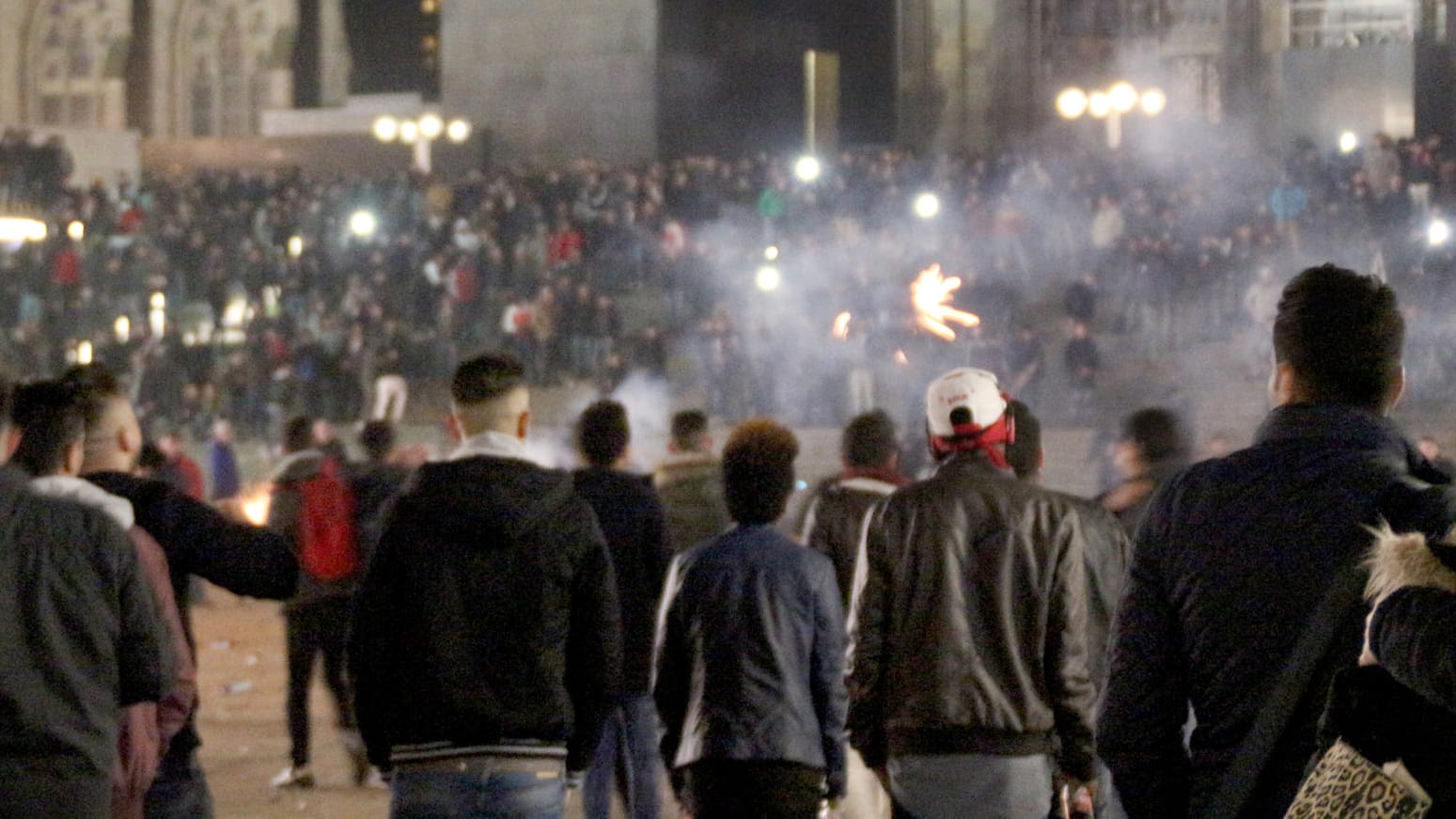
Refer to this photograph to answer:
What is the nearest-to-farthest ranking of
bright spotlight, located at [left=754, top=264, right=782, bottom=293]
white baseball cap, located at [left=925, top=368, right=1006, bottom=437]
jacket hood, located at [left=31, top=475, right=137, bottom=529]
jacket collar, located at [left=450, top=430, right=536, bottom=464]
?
1. jacket hood, located at [left=31, top=475, right=137, bottom=529]
2. jacket collar, located at [left=450, top=430, right=536, bottom=464]
3. white baseball cap, located at [left=925, top=368, right=1006, bottom=437]
4. bright spotlight, located at [left=754, top=264, right=782, bottom=293]

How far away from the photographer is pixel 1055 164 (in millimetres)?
24156

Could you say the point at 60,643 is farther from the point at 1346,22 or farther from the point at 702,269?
the point at 1346,22

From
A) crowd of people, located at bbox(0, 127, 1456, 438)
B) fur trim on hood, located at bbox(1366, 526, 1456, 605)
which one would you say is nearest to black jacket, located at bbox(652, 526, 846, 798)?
fur trim on hood, located at bbox(1366, 526, 1456, 605)

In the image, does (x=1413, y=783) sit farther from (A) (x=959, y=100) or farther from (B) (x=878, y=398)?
(A) (x=959, y=100)

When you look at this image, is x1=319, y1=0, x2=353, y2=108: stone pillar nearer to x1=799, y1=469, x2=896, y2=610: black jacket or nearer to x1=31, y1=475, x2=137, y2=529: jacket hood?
x1=799, y1=469, x2=896, y2=610: black jacket

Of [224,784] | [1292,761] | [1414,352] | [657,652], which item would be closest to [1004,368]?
[1414,352]

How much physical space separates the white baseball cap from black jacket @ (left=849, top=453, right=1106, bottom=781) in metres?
0.10

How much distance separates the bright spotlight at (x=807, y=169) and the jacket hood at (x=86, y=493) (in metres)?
20.8

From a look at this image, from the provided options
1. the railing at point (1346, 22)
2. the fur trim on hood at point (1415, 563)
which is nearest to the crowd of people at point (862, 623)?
the fur trim on hood at point (1415, 563)

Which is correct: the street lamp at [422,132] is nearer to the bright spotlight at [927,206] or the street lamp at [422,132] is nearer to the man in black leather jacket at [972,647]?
the bright spotlight at [927,206]

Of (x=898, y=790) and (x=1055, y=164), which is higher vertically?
(x=1055, y=164)

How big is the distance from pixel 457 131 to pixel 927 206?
544 inches

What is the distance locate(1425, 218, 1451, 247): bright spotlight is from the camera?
65.8ft

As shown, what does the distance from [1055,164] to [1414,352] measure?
618 centimetres
